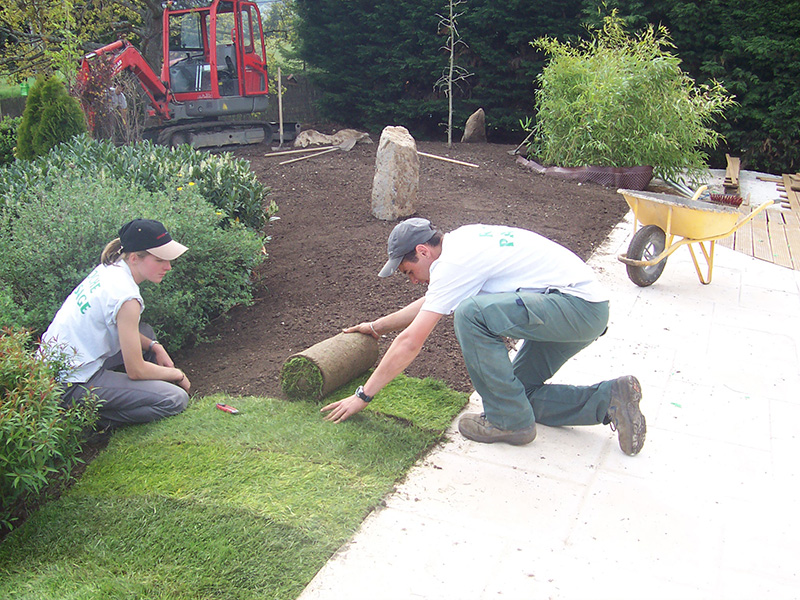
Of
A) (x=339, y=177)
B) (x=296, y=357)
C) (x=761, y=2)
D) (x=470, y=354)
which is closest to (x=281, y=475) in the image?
(x=296, y=357)

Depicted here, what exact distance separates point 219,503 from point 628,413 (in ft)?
6.52

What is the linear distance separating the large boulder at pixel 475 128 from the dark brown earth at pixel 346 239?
1.55m

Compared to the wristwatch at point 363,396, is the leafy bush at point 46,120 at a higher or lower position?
higher

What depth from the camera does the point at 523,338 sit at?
3.18 metres

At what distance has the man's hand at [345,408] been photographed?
3275 millimetres

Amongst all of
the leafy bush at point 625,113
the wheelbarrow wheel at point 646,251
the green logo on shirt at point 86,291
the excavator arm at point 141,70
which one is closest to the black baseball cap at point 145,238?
the green logo on shirt at point 86,291

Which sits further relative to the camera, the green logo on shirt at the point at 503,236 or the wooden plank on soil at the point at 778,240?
the wooden plank on soil at the point at 778,240

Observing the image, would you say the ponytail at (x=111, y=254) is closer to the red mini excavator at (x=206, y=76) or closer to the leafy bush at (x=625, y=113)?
the leafy bush at (x=625, y=113)

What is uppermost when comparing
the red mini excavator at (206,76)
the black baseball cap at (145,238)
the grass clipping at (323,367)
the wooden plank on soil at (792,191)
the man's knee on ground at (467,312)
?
the red mini excavator at (206,76)

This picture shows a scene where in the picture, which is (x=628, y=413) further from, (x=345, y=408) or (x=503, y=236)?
(x=345, y=408)

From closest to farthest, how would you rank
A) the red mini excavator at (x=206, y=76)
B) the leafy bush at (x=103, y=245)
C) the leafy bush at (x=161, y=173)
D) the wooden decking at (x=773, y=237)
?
the leafy bush at (x=103, y=245), the leafy bush at (x=161, y=173), the wooden decking at (x=773, y=237), the red mini excavator at (x=206, y=76)

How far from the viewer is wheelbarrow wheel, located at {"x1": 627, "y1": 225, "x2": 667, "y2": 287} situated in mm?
5523

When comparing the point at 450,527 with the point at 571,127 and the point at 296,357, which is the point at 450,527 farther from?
the point at 571,127

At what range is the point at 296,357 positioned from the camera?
3.68 metres
